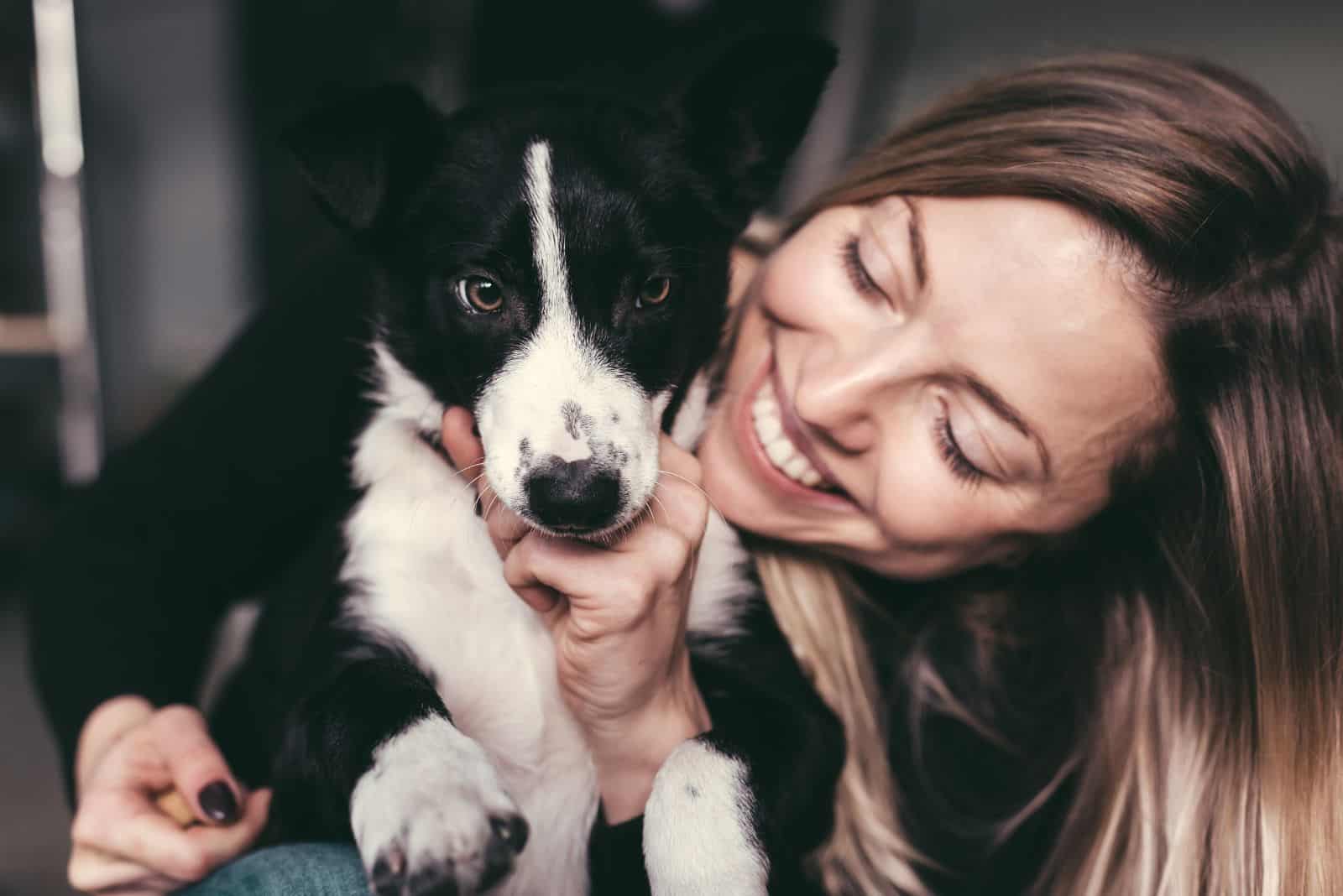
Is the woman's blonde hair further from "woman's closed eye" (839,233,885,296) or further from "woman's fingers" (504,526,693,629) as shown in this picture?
"woman's fingers" (504,526,693,629)

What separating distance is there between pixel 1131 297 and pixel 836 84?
2.64 metres

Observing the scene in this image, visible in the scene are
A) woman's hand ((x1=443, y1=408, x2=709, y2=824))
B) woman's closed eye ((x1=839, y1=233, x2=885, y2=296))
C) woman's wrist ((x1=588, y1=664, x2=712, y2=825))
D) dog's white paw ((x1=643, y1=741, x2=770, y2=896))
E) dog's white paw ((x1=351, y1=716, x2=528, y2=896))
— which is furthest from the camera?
woman's closed eye ((x1=839, y1=233, x2=885, y2=296))

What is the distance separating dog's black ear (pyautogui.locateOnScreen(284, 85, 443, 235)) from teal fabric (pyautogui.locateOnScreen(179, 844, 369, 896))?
2.91ft

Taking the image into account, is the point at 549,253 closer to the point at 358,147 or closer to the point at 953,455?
the point at 358,147

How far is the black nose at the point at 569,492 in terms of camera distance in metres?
1.24

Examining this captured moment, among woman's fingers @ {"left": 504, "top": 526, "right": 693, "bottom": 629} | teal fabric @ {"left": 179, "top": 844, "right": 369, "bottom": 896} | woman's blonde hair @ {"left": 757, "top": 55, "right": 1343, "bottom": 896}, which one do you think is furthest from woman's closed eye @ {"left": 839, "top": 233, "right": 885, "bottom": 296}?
teal fabric @ {"left": 179, "top": 844, "right": 369, "bottom": 896}

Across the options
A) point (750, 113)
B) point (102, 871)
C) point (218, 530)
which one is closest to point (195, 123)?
point (218, 530)

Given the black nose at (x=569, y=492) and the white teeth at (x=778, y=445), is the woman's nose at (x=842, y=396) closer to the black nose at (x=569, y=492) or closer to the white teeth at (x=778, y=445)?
the white teeth at (x=778, y=445)

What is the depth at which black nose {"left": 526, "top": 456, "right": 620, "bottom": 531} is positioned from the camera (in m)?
1.24

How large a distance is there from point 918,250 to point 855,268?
0.42ft

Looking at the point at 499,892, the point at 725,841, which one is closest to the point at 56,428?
the point at 499,892

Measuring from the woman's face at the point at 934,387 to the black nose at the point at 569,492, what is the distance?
373 millimetres

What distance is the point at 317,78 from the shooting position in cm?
417

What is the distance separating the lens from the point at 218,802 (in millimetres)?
1466
